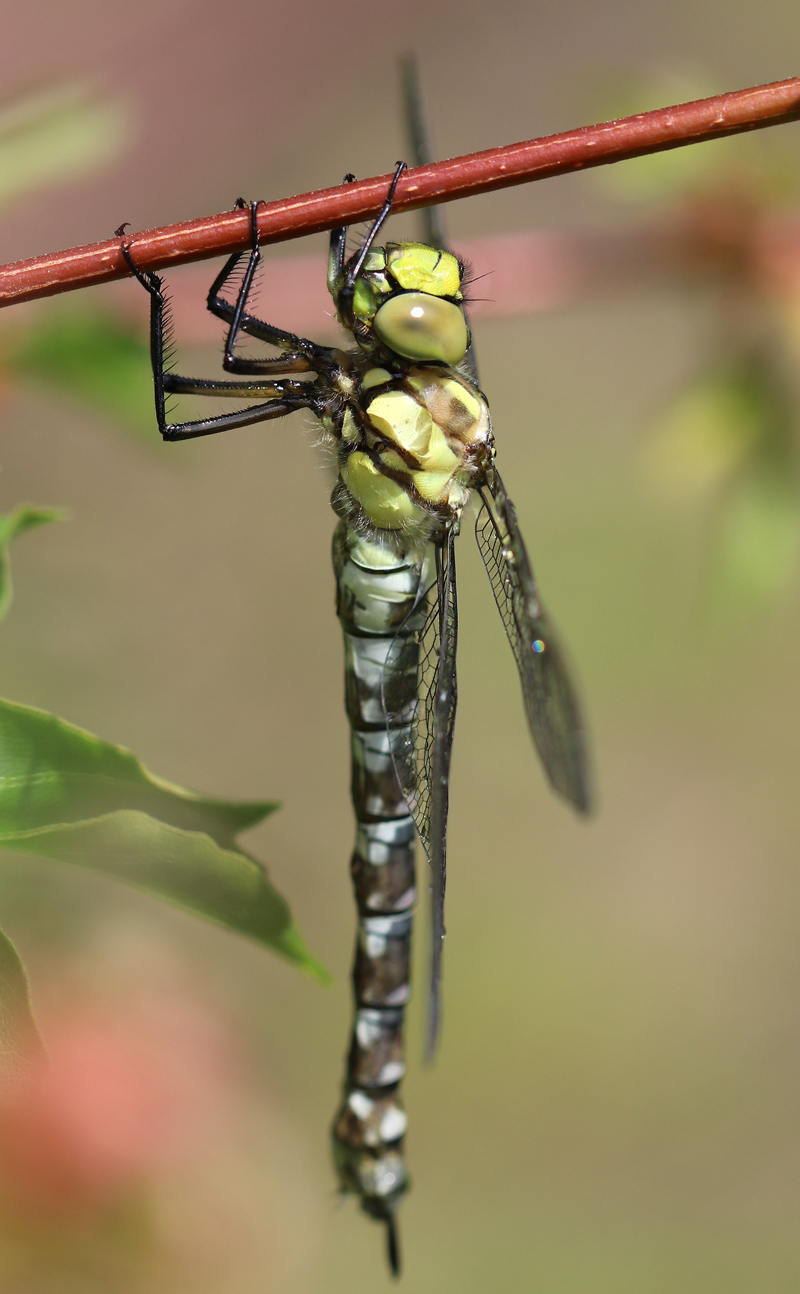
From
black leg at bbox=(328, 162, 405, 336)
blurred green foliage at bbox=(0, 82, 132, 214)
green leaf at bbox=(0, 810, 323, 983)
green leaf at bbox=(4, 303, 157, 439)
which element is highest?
blurred green foliage at bbox=(0, 82, 132, 214)

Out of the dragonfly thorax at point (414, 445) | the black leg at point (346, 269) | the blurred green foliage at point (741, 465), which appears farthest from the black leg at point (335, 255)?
the blurred green foliage at point (741, 465)

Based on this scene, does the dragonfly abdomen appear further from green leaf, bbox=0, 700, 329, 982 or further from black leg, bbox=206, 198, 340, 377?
green leaf, bbox=0, 700, 329, 982

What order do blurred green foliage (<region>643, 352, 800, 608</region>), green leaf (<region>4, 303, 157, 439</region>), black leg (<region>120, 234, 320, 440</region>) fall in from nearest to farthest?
black leg (<region>120, 234, 320, 440</region>) < green leaf (<region>4, 303, 157, 439</region>) < blurred green foliage (<region>643, 352, 800, 608</region>)

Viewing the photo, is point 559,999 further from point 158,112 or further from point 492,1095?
point 158,112

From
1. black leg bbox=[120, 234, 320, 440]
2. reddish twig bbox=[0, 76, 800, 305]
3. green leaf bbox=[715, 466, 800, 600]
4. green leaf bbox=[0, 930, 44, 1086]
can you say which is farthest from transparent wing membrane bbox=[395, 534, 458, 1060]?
green leaf bbox=[715, 466, 800, 600]

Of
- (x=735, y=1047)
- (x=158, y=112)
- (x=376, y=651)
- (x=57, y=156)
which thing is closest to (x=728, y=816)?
(x=735, y=1047)

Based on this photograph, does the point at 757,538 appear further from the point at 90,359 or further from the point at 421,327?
the point at 90,359

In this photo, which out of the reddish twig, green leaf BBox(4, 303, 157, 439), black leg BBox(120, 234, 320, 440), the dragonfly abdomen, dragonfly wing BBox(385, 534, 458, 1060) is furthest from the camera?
green leaf BBox(4, 303, 157, 439)
